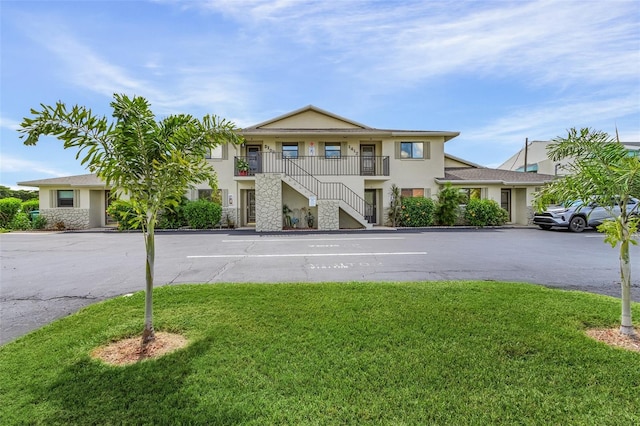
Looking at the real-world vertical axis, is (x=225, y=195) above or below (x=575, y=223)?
above

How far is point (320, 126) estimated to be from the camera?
Result: 2102 cm

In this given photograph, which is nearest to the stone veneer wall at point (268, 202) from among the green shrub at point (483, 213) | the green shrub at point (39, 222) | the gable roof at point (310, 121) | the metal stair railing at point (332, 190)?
the metal stair railing at point (332, 190)

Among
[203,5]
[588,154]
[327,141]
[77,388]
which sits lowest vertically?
[77,388]

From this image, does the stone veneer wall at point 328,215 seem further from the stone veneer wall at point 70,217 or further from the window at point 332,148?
the stone veneer wall at point 70,217

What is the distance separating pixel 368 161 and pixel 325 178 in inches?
145

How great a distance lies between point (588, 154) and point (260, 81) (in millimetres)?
12842

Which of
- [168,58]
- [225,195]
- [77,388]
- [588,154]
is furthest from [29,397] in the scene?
[225,195]

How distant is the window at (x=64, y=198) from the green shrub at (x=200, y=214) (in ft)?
28.5

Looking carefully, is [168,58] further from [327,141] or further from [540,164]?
[540,164]

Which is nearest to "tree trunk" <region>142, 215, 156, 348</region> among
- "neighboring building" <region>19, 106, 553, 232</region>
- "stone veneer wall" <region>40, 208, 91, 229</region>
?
"neighboring building" <region>19, 106, 553, 232</region>

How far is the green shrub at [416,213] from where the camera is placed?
18.3 metres

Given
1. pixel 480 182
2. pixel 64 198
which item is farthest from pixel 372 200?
pixel 64 198

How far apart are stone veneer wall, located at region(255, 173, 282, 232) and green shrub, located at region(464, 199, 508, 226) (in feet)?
39.3

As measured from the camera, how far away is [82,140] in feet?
10.4
